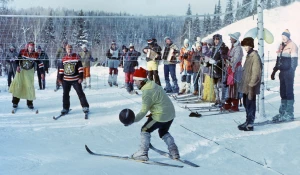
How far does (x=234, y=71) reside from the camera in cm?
961

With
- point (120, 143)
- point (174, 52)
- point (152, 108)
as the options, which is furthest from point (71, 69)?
point (174, 52)

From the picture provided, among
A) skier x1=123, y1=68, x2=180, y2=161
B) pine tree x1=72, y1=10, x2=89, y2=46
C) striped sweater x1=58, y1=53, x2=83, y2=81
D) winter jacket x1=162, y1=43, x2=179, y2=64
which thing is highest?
pine tree x1=72, y1=10, x2=89, y2=46

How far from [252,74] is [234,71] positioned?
6.68 feet

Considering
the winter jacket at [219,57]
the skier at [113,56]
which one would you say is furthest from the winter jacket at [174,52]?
the skier at [113,56]

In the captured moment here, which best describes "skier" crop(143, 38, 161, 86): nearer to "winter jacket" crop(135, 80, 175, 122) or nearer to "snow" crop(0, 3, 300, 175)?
"snow" crop(0, 3, 300, 175)

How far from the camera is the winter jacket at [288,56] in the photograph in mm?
8273

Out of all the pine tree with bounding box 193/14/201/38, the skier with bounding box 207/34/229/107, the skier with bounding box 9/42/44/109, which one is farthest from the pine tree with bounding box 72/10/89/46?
the skier with bounding box 207/34/229/107

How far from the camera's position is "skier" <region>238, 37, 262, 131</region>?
7531mm

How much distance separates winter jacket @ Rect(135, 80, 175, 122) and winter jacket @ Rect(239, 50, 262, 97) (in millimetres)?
2514

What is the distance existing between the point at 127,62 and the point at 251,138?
730 cm

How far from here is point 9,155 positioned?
5.72 meters

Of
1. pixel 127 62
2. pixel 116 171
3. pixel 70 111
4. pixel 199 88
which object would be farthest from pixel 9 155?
pixel 127 62

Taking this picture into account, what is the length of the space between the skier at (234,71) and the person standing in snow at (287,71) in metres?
1.08

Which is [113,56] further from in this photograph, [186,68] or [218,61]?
[218,61]
